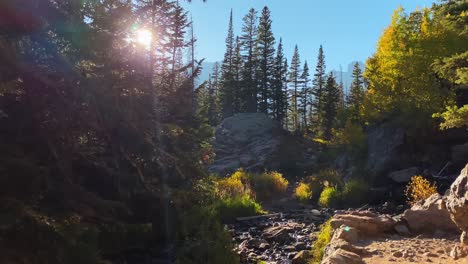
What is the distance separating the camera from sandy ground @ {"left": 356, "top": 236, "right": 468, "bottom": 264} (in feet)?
18.4

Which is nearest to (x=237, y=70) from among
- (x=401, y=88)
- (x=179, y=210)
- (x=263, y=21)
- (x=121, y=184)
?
→ (x=263, y=21)

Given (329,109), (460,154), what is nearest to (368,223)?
(460,154)

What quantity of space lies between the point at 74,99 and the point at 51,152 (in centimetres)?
64

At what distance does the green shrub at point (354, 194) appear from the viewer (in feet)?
49.7

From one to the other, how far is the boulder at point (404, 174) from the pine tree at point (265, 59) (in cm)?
3341

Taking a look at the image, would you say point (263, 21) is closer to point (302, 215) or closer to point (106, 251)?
point (302, 215)

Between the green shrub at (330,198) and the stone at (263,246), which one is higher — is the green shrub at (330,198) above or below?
above

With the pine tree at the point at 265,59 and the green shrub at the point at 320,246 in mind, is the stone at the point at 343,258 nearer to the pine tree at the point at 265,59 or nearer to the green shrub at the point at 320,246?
the green shrub at the point at 320,246

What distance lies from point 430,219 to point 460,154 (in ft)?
28.4

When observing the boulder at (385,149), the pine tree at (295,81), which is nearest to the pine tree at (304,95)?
the pine tree at (295,81)

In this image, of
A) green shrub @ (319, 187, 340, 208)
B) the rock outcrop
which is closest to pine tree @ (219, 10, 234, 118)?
the rock outcrop

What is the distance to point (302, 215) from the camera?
13.2 metres

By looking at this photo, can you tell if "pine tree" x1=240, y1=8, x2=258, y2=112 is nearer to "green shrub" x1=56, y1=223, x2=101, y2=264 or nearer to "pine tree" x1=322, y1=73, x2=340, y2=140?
"pine tree" x1=322, y1=73, x2=340, y2=140

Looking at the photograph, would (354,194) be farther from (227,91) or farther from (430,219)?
(227,91)
